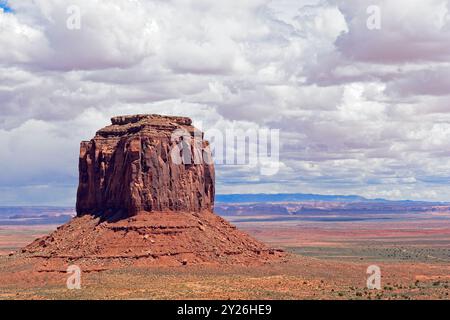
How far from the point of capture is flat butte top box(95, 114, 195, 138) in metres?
102

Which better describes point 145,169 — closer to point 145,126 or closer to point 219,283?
point 145,126

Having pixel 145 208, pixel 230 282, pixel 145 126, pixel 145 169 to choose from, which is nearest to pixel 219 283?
pixel 230 282

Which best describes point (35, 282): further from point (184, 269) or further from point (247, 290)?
point (247, 290)

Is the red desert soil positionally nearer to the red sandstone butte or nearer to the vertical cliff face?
the red sandstone butte

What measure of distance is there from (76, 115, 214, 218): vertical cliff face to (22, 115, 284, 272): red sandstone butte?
12 cm

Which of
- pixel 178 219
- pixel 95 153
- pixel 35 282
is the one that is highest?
pixel 95 153

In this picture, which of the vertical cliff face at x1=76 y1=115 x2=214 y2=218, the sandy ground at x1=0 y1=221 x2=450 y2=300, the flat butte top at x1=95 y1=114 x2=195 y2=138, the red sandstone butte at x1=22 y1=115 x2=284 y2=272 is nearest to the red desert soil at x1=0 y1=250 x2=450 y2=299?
the sandy ground at x1=0 y1=221 x2=450 y2=300

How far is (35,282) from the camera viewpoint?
9162cm

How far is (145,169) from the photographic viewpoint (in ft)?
331
